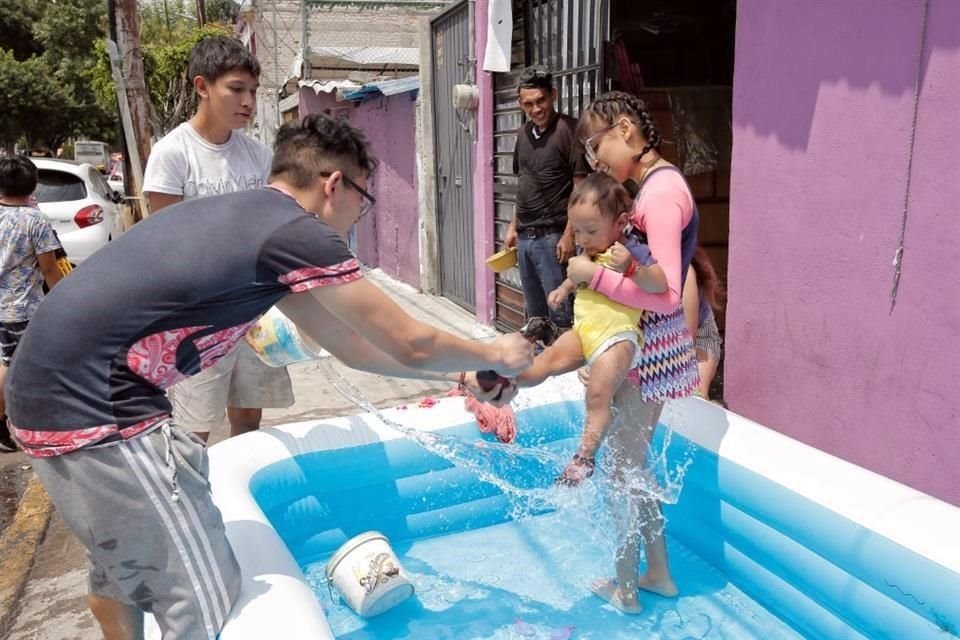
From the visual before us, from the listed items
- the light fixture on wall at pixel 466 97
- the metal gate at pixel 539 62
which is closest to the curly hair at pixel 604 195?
the metal gate at pixel 539 62

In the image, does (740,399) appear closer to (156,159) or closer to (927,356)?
(927,356)

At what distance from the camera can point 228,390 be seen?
3.46 metres

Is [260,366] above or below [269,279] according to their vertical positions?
below

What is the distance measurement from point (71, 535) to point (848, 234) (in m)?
3.55

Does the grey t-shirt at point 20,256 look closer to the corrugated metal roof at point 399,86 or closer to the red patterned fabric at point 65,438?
the red patterned fabric at point 65,438

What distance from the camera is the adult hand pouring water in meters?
1.75

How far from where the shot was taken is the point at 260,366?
11.3 ft

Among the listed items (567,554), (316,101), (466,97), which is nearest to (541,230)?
(466,97)

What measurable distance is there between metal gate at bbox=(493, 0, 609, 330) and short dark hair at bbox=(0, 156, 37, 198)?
10.5 ft

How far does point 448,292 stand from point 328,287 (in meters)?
6.73

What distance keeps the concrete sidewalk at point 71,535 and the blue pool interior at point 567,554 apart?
0.77m

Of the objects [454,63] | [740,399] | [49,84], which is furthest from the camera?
[49,84]

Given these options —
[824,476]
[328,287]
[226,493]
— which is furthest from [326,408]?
[328,287]

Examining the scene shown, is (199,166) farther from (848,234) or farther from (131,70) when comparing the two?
(131,70)
